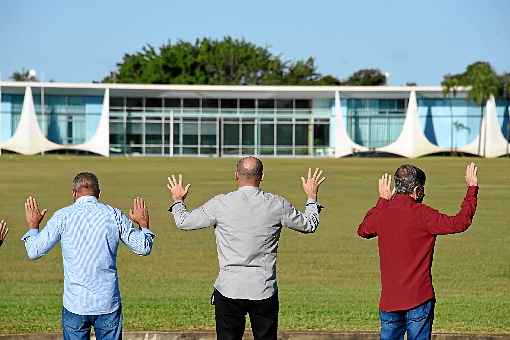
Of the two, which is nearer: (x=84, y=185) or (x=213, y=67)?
(x=84, y=185)

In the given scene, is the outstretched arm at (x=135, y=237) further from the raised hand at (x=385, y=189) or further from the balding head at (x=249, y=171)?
the raised hand at (x=385, y=189)

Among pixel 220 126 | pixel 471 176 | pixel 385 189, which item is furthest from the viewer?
pixel 220 126

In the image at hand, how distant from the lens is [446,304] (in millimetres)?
13000

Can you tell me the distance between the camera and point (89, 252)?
22.8 feet

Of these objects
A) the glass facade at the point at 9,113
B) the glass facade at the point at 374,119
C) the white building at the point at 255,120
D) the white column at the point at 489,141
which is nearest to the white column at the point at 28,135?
the white building at the point at 255,120

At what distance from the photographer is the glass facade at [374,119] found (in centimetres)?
8500

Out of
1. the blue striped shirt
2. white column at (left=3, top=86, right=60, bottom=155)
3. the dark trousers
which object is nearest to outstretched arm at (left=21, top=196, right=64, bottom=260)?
the blue striped shirt

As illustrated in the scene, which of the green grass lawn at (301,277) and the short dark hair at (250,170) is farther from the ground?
the short dark hair at (250,170)

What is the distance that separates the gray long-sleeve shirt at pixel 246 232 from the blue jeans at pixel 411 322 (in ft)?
2.49

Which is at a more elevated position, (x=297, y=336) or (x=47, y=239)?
(x=47, y=239)

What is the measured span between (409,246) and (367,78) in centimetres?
11968

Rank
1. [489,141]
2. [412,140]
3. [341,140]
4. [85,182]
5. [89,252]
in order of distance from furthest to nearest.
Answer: [341,140] < [489,141] < [412,140] < [85,182] < [89,252]

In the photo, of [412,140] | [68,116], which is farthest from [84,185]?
[68,116]

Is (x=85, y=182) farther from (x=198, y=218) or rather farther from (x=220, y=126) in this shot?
(x=220, y=126)
